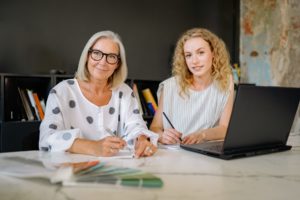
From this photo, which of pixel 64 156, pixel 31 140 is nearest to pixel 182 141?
pixel 64 156

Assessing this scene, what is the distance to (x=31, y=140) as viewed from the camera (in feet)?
5.13

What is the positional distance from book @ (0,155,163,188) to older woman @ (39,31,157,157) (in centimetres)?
41

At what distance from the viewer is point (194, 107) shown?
1.75 metres

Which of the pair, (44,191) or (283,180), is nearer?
(44,191)

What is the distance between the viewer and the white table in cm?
63

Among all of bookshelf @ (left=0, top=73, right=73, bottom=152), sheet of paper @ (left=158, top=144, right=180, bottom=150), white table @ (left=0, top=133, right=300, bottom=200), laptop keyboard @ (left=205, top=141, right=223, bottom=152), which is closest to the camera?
white table @ (left=0, top=133, right=300, bottom=200)

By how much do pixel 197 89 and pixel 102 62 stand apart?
653 millimetres

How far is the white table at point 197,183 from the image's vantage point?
0.63 metres

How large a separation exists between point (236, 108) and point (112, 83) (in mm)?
889

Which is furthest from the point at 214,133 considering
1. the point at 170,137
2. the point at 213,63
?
the point at 213,63

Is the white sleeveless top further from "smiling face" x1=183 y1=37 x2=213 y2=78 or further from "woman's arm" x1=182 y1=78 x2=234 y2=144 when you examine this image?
"smiling face" x1=183 y1=37 x2=213 y2=78

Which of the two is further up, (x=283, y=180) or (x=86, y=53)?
(x=86, y=53)

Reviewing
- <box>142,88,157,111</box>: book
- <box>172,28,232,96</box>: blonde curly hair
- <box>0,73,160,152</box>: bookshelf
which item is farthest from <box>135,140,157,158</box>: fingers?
<box>142,88,157,111</box>: book

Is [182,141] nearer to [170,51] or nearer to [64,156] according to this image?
[64,156]
